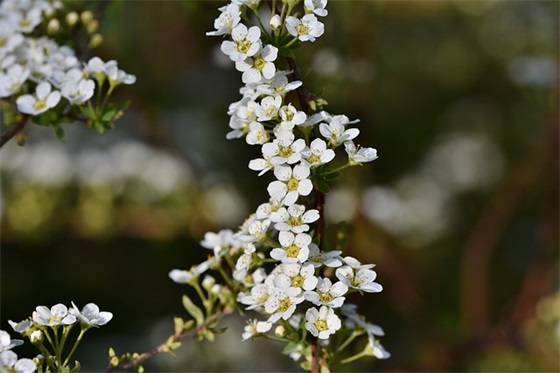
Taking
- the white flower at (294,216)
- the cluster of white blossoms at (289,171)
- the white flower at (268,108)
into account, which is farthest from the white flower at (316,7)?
the white flower at (294,216)

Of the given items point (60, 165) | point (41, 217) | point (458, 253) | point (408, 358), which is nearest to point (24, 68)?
point (41, 217)

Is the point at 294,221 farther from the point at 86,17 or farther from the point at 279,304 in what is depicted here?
the point at 86,17

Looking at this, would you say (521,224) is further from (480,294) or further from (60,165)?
(60,165)

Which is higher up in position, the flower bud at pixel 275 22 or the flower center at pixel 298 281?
the flower bud at pixel 275 22

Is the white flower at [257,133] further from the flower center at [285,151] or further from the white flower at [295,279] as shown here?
the white flower at [295,279]

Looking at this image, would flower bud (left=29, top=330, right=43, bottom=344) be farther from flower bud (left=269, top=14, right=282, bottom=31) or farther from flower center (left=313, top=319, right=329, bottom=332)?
flower bud (left=269, top=14, right=282, bottom=31)

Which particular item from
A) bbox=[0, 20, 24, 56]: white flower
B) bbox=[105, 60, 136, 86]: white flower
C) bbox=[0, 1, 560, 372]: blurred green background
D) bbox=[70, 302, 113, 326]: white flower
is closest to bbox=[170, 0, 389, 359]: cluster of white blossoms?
bbox=[70, 302, 113, 326]: white flower

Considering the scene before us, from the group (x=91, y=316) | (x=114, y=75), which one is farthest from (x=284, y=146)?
(x=114, y=75)

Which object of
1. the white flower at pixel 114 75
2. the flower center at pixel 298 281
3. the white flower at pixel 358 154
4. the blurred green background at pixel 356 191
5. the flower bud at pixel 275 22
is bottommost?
the blurred green background at pixel 356 191

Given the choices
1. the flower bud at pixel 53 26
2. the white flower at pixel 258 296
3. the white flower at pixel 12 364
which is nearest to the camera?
the white flower at pixel 12 364
